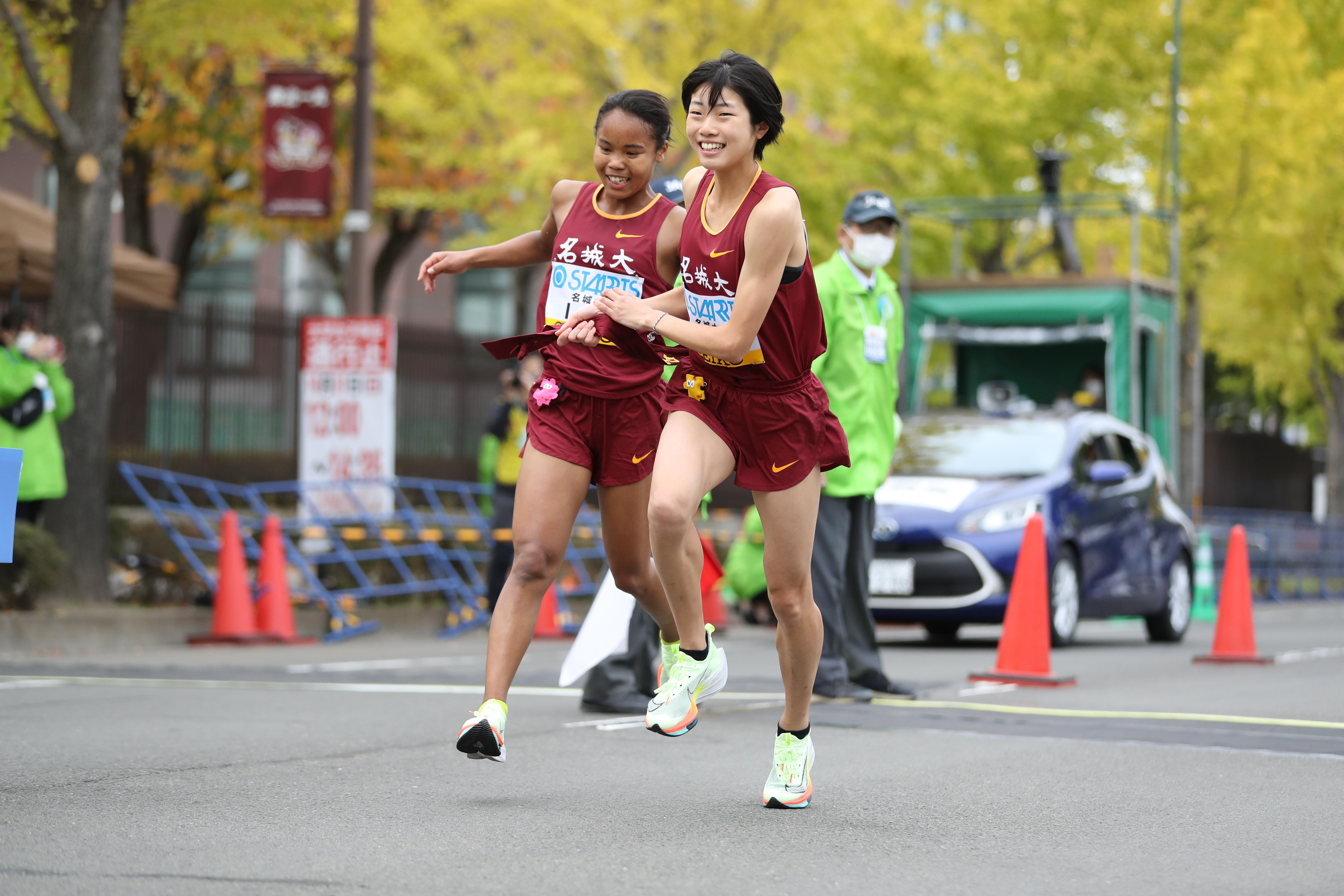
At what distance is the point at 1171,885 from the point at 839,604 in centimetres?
355

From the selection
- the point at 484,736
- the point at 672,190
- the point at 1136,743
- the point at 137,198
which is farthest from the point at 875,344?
the point at 137,198

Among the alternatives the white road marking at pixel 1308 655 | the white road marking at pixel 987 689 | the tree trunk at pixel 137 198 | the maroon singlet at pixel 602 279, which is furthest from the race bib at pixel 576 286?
the tree trunk at pixel 137 198

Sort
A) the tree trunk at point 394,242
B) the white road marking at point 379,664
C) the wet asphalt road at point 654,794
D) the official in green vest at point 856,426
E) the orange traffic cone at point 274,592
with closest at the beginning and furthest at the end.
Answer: the wet asphalt road at point 654,794
the official in green vest at point 856,426
the white road marking at point 379,664
the orange traffic cone at point 274,592
the tree trunk at point 394,242

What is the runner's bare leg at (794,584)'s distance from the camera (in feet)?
16.2

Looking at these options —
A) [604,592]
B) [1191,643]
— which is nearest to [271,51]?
[1191,643]

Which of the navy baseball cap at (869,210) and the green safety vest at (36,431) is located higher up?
the navy baseball cap at (869,210)

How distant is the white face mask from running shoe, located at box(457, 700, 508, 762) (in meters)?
3.55

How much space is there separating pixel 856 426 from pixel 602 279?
2.54 meters

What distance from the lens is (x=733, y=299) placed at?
4879 millimetres

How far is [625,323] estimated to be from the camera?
4898 millimetres

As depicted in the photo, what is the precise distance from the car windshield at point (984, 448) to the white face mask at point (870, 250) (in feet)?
14.5

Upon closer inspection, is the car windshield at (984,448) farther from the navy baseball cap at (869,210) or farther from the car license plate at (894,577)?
the navy baseball cap at (869,210)

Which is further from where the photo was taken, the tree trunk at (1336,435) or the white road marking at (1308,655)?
the tree trunk at (1336,435)

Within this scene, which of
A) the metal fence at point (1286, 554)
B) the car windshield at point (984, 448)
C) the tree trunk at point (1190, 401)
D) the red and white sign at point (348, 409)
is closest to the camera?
the car windshield at point (984, 448)
